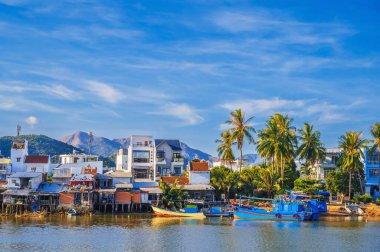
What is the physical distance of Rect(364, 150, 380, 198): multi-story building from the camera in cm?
8669

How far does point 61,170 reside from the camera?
81375 mm

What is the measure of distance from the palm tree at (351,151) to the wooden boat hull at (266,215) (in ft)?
53.4

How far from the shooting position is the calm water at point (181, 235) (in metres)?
41.7

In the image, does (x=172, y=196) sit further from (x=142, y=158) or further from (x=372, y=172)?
(x=372, y=172)

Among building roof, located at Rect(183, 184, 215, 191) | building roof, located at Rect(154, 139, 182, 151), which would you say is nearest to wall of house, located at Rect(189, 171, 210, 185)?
building roof, located at Rect(183, 184, 215, 191)

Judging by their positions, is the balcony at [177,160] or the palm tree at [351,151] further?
the balcony at [177,160]

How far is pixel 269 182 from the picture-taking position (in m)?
78.6

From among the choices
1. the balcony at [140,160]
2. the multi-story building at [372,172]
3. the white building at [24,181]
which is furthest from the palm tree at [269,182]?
the white building at [24,181]

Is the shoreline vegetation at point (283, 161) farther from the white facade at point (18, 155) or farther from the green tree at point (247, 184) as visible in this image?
the white facade at point (18, 155)

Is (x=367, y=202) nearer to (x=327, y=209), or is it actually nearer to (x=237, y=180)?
(x=327, y=209)

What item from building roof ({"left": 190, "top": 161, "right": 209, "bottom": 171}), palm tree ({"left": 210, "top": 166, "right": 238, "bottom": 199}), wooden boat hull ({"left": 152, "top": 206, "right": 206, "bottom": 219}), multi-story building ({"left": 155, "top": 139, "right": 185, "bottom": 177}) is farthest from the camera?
Answer: multi-story building ({"left": 155, "top": 139, "right": 185, "bottom": 177})

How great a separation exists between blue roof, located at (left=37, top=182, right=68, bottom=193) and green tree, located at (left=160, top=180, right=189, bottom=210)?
14.5m

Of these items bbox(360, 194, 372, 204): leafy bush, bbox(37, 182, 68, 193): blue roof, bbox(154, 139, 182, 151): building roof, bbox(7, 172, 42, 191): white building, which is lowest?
bbox(360, 194, 372, 204): leafy bush

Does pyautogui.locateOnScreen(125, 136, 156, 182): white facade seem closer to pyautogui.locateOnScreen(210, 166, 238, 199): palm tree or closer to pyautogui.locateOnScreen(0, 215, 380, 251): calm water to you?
pyautogui.locateOnScreen(210, 166, 238, 199): palm tree
